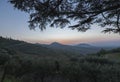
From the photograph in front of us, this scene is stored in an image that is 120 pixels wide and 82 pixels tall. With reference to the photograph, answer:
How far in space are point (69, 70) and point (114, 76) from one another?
146 centimetres

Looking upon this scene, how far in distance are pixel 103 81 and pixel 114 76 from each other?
0.69m

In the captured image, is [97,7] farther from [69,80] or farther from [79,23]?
[69,80]

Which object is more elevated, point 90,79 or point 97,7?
point 97,7

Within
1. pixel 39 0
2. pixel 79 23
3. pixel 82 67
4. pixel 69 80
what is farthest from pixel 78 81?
pixel 39 0

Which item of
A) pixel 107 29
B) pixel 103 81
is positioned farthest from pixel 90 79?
pixel 107 29

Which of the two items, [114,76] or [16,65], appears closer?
[114,76]

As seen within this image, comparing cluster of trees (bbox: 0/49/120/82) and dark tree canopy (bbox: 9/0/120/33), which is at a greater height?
dark tree canopy (bbox: 9/0/120/33)

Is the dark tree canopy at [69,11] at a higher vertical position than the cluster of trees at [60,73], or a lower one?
higher

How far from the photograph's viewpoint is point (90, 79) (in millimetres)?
8938

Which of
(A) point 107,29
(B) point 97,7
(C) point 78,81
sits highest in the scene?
(B) point 97,7

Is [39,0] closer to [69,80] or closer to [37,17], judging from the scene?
[37,17]

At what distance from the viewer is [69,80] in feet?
28.3

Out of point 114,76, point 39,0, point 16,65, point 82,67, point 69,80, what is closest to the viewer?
point 39,0

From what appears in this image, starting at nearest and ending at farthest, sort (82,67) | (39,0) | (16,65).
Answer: (39,0)
(82,67)
(16,65)
